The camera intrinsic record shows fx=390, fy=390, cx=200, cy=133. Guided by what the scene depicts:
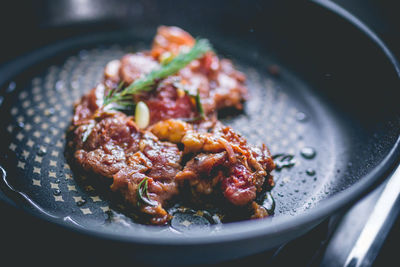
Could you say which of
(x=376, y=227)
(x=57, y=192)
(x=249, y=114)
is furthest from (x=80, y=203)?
(x=376, y=227)

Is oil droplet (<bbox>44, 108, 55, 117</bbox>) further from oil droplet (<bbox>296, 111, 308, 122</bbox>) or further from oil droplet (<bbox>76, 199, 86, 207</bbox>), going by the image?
oil droplet (<bbox>296, 111, 308, 122</bbox>)

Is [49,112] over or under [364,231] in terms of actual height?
under

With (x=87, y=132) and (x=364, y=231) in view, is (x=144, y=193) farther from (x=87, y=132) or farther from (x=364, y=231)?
(x=364, y=231)

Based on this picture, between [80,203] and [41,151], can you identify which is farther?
[41,151]

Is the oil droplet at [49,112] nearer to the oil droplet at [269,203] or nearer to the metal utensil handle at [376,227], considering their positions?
the oil droplet at [269,203]

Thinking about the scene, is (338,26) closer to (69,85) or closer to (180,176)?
(180,176)

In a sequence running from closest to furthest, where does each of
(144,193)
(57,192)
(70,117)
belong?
(144,193), (57,192), (70,117)

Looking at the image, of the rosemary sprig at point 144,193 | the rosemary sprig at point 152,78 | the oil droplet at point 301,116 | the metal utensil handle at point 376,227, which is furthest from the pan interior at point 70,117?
the rosemary sprig at point 152,78
